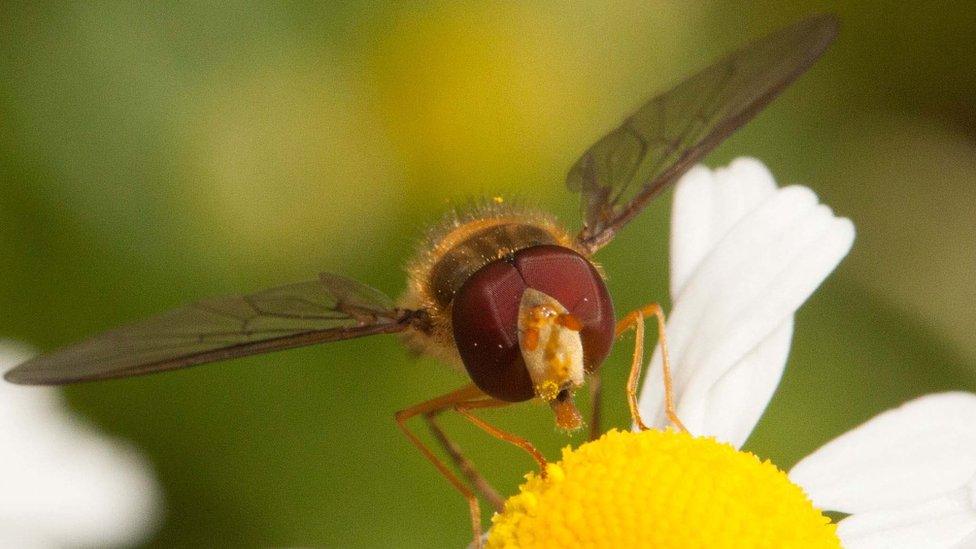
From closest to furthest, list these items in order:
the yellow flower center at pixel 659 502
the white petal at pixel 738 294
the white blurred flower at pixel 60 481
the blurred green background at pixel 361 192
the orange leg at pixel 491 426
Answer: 1. the yellow flower center at pixel 659 502
2. the orange leg at pixel 491 426
3. the white petal at pixel 738 294
4. the white blurred flower at pixel 60 481
5. the blurred green background at pixel 361 192

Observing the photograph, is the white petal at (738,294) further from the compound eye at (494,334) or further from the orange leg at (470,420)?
the compound eye at (494,334)

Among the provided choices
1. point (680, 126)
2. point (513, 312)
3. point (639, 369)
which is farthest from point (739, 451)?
point (680, 126)

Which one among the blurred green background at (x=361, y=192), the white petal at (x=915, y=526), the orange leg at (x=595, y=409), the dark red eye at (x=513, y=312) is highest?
the blurred green background at (x=361, y=192)

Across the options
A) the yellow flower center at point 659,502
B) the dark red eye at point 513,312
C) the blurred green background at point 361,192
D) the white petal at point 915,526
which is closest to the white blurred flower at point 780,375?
the white petal at point 915,526

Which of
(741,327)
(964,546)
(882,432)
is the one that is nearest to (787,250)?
(741,327)

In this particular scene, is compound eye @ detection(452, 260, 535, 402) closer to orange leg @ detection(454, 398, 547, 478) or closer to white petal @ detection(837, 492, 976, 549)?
orange leg @ detection(454, 398, 547, 478)
